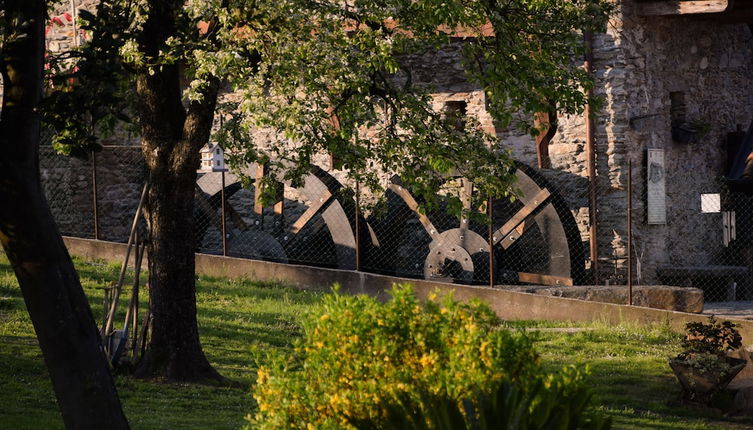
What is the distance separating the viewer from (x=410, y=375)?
4.85m

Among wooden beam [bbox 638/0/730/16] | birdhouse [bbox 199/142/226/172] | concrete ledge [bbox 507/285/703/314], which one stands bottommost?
concrete ledge [bbox 507/285/703/314]

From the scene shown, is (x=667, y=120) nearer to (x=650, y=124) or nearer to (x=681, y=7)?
(x=650, y=124)

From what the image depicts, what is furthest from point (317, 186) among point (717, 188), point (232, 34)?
point (232, 34)

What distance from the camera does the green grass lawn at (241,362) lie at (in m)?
8.80

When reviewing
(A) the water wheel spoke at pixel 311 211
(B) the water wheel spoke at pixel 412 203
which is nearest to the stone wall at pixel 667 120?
(B) the water wheel spoke at pixel 412 203

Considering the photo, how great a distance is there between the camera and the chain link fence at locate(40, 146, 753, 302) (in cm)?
1669

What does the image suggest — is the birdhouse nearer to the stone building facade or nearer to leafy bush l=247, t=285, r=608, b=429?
the stone building facade

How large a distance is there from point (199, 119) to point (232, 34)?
105 centimetres

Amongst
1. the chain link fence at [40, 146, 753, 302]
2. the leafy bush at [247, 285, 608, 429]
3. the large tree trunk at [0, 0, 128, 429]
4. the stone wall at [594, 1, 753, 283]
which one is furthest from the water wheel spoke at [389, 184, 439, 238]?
the leafy bush at [247, 285, 608, 429]

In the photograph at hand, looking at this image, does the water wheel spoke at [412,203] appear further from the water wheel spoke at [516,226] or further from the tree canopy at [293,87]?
the tree canopy at [293,87]

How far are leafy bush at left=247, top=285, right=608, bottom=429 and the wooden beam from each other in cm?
1175

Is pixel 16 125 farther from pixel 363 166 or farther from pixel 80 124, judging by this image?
pixel 363 166

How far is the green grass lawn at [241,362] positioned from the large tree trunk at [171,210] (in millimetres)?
349

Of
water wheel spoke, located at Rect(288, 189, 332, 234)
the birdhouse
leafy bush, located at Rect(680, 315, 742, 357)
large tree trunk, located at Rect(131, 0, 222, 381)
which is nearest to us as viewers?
large tree trunk, located at Rect(131, 0, 222, 381)
